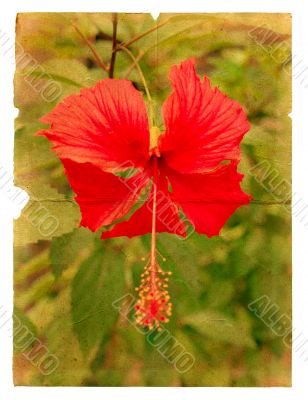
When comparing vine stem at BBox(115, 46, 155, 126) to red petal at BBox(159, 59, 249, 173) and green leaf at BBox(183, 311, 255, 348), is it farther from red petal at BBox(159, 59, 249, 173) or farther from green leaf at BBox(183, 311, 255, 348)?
green leaf at BBox(183, 311, 255, 348)

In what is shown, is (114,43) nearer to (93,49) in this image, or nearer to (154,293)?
(93,49)

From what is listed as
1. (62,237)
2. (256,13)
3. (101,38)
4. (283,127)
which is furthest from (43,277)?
(256,13)

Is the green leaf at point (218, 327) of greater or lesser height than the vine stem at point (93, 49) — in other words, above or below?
below

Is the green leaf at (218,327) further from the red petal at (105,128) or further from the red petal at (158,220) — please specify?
the red petal at (105,128)

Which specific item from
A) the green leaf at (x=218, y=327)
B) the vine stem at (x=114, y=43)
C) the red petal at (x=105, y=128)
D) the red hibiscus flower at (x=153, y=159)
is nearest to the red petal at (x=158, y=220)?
the red hibiscus flower at (x=153, y=159)

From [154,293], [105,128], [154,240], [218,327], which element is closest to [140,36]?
[105,128]

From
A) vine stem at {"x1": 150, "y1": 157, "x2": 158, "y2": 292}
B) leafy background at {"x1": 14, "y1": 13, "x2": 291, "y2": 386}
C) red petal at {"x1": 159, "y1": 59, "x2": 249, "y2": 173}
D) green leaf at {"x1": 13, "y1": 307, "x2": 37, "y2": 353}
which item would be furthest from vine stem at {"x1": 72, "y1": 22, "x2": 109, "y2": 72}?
green leaf at {"x1": 13, "y1": 307, "x2": 37, "y2": 353}

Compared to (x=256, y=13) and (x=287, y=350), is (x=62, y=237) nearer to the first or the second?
(x=287, y=350)
